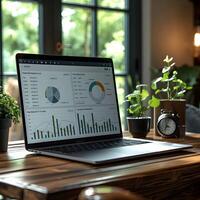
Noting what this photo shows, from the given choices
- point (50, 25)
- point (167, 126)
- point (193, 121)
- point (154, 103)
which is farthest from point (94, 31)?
point (167, 126)

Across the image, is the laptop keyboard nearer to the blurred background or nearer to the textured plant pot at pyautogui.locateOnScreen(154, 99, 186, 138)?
the textured plant pot at pyautogui.locateOnScreen(154, 99, 186, 138)

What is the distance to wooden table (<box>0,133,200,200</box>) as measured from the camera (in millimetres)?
969

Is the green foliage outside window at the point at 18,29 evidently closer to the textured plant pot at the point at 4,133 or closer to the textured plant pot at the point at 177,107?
the textured plant pot at the point at 177,107

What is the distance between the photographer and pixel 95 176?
3.47 feet

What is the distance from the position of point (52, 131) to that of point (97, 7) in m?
2.70

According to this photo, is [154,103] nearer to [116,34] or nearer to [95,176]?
[95,176]

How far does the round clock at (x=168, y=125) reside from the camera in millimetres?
1753

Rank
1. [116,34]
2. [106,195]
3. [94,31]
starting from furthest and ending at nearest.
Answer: [116,34] < [94,31] < [106,195]

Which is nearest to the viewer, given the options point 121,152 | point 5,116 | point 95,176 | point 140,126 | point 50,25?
point 95,176

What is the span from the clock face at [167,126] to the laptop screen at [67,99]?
0.63ft

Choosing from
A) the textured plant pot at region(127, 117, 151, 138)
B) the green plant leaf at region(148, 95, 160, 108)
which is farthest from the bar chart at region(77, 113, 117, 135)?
the green plant leaf at region(148, 95, 160, 108)

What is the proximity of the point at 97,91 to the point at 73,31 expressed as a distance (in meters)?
2.29

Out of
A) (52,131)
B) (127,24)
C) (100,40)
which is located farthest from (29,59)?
(127,24)

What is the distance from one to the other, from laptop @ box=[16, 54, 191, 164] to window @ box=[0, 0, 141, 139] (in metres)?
1.46
